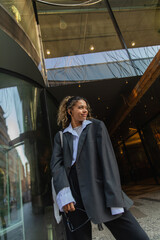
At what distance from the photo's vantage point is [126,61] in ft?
18.1

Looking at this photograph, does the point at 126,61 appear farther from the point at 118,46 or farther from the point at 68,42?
the point at 68,42

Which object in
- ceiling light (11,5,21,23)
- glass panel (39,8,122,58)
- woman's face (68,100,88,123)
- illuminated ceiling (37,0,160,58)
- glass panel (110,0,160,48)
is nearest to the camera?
woman's face (68,100,88,123)

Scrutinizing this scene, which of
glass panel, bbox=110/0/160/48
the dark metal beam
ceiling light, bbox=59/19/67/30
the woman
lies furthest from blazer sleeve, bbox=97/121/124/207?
ceiling light, bbox=59/19/67/30

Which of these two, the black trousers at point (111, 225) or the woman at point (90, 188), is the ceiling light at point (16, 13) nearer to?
the woman at point (90, 188)

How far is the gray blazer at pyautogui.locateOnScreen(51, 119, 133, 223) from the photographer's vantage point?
41.4 inches

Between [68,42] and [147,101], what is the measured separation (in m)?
4.33

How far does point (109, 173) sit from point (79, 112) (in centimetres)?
60

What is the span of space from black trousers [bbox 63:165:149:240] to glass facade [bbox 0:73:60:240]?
5.79 feet

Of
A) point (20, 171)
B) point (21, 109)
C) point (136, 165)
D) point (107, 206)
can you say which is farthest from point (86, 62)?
point (136, 165)

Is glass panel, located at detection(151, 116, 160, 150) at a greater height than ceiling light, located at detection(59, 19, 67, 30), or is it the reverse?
ceiling light, located at detection(59, 19, 67, 30)

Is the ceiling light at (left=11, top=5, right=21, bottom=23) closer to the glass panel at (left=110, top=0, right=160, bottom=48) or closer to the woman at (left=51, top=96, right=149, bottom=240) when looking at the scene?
the woman at (left=51, top=96, right=149, bottom=240)

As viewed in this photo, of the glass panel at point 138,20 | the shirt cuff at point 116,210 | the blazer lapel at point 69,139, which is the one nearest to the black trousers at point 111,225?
the shirt cuff at point 116,210

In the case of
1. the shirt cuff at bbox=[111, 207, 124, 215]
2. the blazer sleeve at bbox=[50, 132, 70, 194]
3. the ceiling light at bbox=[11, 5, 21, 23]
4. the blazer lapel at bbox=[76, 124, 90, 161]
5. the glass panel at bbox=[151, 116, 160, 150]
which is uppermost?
the ceiling light at bbox=[11, 5, 21, 23]

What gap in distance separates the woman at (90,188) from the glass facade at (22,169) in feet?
5.64
